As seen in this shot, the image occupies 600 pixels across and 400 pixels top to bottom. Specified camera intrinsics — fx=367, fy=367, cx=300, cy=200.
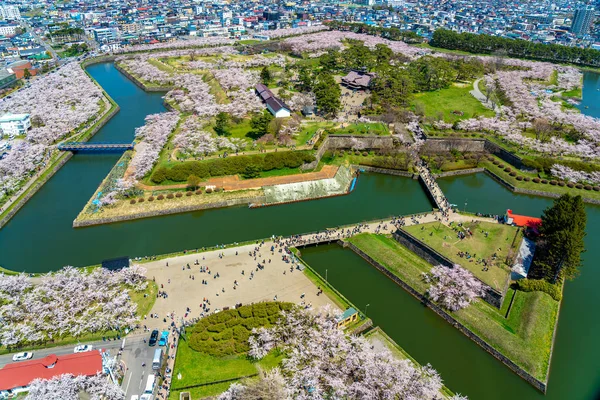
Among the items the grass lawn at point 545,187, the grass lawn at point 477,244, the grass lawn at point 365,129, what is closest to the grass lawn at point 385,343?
the grass lawn at point 477,244

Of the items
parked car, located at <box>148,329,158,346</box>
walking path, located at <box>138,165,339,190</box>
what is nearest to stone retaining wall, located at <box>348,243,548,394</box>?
walking path, located at <box>138,165,339,190</box>

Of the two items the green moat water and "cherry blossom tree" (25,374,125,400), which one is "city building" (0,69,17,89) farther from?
"cherry blossom tree" (25,374,125,400)

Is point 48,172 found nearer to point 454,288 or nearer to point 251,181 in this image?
point 251,181

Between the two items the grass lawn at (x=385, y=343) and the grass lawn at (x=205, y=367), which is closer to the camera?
the grass lawn at (x=205, y=367)

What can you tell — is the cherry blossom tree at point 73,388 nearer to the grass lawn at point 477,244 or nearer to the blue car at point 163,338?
the blue car at point 163,338

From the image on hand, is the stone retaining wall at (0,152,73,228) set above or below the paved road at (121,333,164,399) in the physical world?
above

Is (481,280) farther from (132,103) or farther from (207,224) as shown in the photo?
(132,103)
